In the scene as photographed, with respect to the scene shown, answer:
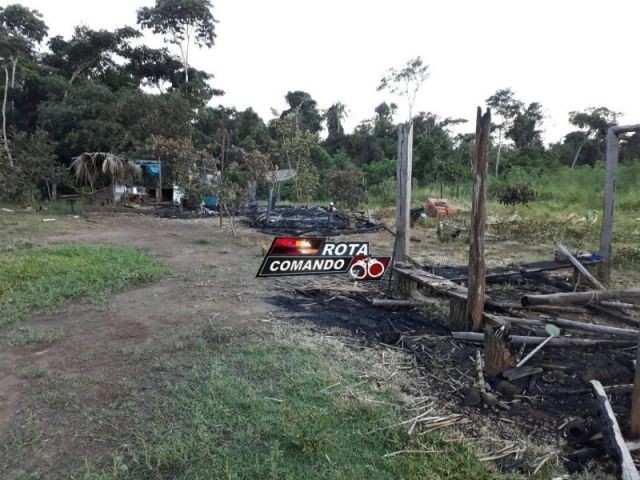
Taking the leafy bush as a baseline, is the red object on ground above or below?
below

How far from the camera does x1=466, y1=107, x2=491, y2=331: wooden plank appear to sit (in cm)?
372

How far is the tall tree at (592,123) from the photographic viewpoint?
31.8 meters

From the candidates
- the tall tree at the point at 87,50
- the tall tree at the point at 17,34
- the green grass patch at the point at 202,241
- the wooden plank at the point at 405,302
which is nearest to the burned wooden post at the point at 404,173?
the wooden plank at the point at 405,302

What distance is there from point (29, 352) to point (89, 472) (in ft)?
6.73

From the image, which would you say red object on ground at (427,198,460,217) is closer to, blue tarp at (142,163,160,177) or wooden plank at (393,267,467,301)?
wooden plank at (393,267,467,301)

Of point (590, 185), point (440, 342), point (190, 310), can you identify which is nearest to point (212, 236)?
point (190, 310)

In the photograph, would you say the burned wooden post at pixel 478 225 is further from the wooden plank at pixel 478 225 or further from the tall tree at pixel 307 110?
the tall tree at pixel 307 110

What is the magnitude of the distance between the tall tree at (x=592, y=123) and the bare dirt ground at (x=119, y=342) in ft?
99.1

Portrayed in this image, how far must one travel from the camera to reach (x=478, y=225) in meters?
3.77

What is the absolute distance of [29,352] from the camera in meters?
3.70

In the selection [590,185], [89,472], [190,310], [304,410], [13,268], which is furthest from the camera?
[590,185]

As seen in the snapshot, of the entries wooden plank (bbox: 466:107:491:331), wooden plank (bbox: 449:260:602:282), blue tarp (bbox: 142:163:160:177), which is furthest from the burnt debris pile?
blue tarp (bbox: 142:163:160:177)

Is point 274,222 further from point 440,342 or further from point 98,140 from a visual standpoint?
point 98,140

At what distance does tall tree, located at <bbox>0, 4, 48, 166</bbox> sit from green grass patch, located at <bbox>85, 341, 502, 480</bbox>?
2766 centimetres
